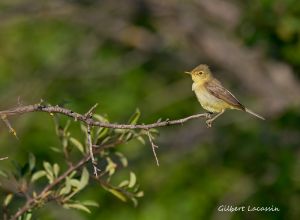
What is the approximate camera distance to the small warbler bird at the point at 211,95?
241 inches

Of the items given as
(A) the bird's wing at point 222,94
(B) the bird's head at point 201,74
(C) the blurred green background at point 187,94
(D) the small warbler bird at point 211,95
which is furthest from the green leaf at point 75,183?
(C) the blurred green background at point 187,94

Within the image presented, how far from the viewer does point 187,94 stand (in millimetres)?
12344

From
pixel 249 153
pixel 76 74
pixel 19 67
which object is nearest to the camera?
pixel 249 153

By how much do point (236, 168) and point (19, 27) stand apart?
4.01 m

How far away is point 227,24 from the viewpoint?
11023 mm

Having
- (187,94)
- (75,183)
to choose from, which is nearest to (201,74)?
(75,183)

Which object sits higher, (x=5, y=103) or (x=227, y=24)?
(x=227, y=24)

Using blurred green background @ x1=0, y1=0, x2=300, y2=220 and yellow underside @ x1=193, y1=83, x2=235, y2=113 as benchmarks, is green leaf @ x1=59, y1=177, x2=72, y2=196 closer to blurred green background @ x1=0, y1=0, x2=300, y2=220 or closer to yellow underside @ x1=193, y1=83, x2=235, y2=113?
yellow underside @ x1=193, y1=83, x2=235, y2=113

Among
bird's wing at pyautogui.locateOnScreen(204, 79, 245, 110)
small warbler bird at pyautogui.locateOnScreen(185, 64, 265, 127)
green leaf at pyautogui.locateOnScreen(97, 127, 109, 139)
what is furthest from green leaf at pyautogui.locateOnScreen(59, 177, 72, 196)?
bird's wing at pyautogui.locateOnScreen(204, 79, 245, 110)

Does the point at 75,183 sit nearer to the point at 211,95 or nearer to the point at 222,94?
the point at 211,95

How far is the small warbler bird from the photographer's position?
6123 mm

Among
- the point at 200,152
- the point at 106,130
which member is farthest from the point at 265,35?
the point at 106,130

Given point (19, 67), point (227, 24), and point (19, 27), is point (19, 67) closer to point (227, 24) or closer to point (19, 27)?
point (19, 27)

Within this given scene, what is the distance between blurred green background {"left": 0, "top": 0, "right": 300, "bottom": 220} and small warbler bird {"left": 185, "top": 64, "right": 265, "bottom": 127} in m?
2.64
